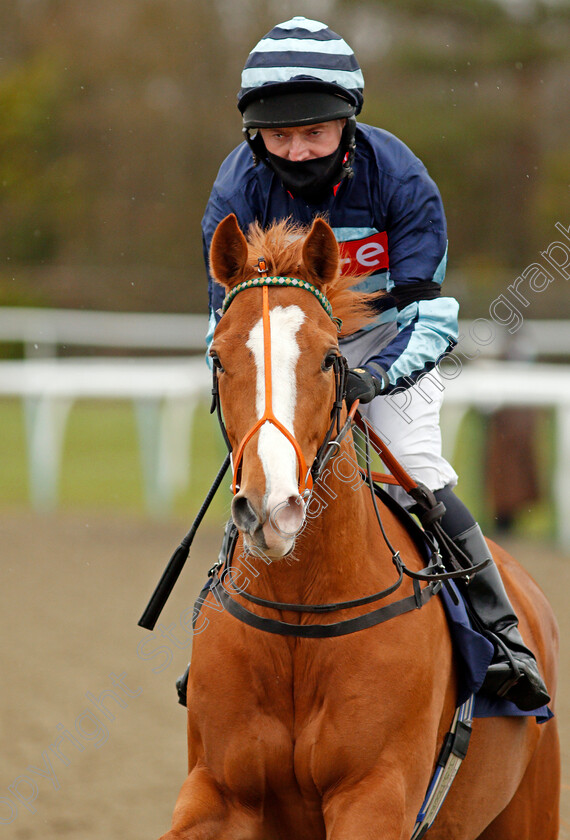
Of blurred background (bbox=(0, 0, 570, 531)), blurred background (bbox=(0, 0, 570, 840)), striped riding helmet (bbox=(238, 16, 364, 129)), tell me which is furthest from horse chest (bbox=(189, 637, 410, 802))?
blurred background (bbox=(0, 0, 570, 531))

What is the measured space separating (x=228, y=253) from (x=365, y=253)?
0.68 metres

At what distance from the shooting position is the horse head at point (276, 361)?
2.50 m

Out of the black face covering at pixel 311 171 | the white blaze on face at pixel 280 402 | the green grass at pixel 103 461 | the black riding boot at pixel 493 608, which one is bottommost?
the green grass at pixel 103 461

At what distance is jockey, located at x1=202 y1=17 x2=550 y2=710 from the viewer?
3.34m

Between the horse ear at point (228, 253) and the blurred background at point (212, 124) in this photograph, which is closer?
the horse ear at point (228, 253)

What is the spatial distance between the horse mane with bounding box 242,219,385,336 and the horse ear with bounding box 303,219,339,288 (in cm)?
2

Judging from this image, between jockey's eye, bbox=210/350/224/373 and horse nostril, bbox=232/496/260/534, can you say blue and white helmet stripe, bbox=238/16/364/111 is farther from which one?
horse nostril, bbox=232/496/260/534

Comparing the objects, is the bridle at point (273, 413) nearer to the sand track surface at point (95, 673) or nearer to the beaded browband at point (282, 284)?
the beaded browband at point (282, 284)

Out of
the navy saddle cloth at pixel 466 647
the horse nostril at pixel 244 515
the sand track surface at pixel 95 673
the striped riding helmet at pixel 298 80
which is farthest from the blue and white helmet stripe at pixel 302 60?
the sand track surface at pixel 95 673

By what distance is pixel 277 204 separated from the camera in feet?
11.7

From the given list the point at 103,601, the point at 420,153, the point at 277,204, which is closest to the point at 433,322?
the point at 277,204

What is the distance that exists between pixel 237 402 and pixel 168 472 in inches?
361

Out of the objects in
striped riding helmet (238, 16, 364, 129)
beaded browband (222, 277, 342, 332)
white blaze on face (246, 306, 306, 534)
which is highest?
striped riding helmet (238, 16, 364, 129)

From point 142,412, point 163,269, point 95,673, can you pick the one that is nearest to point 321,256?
point 95,673
